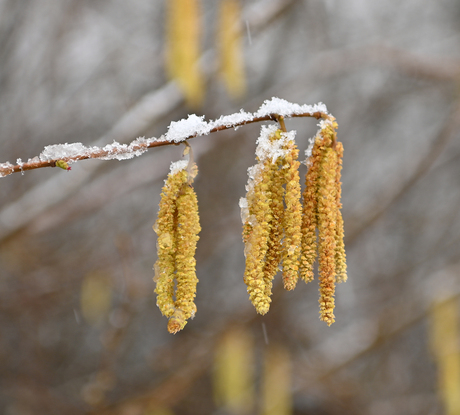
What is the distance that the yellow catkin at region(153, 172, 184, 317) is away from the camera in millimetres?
572

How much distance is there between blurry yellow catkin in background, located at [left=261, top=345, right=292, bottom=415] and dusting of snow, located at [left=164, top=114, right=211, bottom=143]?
2392mm

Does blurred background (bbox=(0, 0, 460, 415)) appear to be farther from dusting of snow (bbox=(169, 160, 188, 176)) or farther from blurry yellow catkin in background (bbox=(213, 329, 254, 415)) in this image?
dusting of snow (bbox=(169, 160, 188, 176))

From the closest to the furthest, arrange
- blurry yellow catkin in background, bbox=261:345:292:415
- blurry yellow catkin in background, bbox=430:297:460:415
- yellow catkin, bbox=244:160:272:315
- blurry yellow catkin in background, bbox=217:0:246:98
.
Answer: yellow catkin, bbox=244:160:272:315 < blurry yellow catkin in background, bbox=217:0:246:98 < blurry yellow catkin in background, bbox=430:297:460:415 < blurry yellow catkin in background, bbox=261:345:292:415

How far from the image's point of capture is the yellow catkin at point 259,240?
1.80 feet

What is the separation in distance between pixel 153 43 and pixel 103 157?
3027 millimetres

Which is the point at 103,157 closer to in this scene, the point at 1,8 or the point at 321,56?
the point at 321,56

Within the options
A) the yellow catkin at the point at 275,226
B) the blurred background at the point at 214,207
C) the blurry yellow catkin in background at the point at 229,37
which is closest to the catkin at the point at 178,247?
the yellow catkin at the point at 275,226

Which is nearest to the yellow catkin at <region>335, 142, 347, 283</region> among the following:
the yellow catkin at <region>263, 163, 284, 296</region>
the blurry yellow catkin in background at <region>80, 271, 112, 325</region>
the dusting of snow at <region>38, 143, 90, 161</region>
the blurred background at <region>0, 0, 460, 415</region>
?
the yellow catkin at <region>263, 163, 284, 296</region>

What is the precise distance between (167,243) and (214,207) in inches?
110

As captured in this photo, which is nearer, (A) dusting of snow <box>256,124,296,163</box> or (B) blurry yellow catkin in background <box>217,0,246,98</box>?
(A) dusting of snow <box>256,124,296,163</box>

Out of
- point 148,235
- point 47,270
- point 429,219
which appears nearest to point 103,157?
point 47,270

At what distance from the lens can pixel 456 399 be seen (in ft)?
7.68

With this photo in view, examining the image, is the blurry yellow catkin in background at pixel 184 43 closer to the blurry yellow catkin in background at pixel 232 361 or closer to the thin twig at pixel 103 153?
the thin twig at pixel 103 153

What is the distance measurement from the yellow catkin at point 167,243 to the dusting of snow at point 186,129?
2.2 inches
